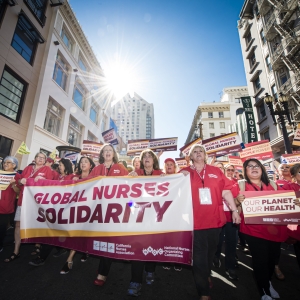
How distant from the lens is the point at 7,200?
13.6ft

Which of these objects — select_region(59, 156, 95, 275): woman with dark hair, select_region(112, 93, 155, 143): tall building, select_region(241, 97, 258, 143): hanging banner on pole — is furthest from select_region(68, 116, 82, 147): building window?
select_region(112, 93, 155, 143): tall building

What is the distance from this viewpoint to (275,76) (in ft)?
60.2

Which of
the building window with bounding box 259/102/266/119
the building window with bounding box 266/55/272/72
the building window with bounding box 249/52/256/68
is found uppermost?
the building window with bounding box 249/52/256/68

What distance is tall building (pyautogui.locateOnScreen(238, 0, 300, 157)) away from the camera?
16109mm

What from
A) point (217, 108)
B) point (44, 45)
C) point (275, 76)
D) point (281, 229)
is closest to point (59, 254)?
point (281, 229)

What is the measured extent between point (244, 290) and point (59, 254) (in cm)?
410

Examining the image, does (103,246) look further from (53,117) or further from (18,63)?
(53,117)

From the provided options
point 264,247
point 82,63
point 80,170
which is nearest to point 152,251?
point 264,247

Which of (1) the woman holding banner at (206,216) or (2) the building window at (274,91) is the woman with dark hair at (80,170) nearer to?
(1) the woman holding banner at (206,216)

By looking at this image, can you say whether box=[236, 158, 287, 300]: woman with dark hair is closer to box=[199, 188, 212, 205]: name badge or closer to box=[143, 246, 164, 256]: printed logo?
box=[199, 188, 212, 205]: name badge

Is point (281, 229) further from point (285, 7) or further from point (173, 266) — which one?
point (285, 7)

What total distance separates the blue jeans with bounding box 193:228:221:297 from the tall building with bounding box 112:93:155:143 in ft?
392

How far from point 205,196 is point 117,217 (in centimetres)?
149

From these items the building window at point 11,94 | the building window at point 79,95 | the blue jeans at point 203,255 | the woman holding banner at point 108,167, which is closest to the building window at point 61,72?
the building window at point 79,95
